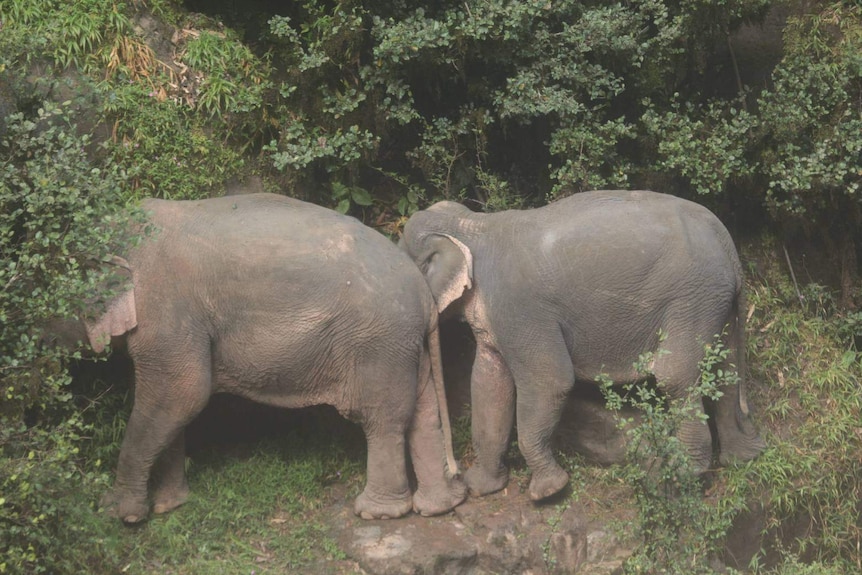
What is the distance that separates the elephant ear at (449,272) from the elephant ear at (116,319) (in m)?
1.70

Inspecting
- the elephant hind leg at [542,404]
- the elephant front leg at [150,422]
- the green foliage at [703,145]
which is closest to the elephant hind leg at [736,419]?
the elephant hind leg at [542,404]

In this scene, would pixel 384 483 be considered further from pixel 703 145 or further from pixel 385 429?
pixel 703 145

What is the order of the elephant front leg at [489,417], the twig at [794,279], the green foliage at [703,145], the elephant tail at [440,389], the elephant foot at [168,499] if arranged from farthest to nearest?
1. the twig at [794,279]
2. the green foliage at [703,145]
3. the elephant front leg at [489,417]
4. the elephant tail at [440,389]
5. the elephant foot at [168,499]

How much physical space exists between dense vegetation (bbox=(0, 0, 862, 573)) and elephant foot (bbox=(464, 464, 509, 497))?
2.43 ft

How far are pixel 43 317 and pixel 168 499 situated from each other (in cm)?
151

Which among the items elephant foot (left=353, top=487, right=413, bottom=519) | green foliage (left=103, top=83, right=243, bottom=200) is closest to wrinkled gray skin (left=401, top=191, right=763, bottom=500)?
elephant foot (left=353, top=487, right=413, bottom=519)

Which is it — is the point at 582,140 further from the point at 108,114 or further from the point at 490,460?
the point at 108,114

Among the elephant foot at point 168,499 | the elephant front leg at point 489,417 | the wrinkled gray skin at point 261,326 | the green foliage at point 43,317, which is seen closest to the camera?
the green foliage at point 43,317

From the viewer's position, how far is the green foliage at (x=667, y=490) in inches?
Result: 235

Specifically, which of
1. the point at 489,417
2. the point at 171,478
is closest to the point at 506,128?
the point at 489,417

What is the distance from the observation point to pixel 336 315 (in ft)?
20.8

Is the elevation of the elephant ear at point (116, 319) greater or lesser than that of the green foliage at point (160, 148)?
lesser

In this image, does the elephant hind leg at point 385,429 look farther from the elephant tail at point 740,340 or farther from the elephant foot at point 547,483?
the elephant tail at point 740,340

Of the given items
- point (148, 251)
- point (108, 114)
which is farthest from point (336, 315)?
point (108, 114)
